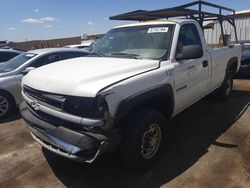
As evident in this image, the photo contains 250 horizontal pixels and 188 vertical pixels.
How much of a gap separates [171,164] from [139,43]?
6.14ft

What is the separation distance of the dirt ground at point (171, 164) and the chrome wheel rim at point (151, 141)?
24 cm

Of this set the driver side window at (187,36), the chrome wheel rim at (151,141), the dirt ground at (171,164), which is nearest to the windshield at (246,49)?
the dirt ground at (171,164)

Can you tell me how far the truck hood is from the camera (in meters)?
2.95

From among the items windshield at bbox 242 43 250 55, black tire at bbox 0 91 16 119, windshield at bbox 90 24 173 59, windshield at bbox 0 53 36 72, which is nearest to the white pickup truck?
windshield at bbox 90 24 173 59

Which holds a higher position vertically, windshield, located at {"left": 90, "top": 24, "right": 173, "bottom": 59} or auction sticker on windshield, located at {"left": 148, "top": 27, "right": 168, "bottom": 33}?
auction sticker on windshield, located at {"left": 148, "top": 27, "right": 168, "bottom": 33}

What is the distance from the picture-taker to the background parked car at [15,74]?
20.8 feet

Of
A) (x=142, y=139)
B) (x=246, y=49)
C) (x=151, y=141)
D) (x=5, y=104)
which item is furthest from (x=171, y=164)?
(x=246, y=49)

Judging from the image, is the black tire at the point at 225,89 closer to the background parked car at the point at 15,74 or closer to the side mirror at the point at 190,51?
the side mirror at the point at 190,51

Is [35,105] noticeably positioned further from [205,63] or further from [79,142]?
→ [205,63]

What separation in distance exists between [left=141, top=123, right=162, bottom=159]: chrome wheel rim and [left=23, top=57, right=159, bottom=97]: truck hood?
0.77 metres

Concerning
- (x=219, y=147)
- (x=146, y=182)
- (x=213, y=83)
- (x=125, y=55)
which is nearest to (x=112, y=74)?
(x=125, y=55)

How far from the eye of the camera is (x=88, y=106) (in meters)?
2.84

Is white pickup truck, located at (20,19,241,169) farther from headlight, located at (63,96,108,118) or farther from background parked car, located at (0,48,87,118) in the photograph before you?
background parked car, located at (0,48,87,118)

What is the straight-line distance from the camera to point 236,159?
3838mm
